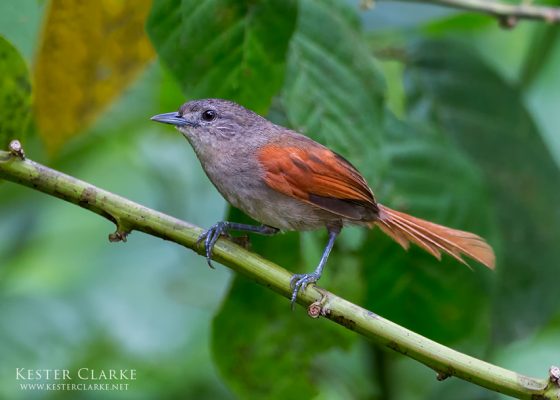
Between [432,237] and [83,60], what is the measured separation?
4.28 feet

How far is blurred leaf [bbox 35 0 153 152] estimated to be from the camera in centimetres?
295

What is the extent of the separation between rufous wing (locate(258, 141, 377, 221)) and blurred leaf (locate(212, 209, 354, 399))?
15 cm

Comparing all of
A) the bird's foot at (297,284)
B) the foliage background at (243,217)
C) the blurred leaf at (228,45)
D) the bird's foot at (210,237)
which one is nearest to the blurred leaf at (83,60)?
the foliage background at (243,217)

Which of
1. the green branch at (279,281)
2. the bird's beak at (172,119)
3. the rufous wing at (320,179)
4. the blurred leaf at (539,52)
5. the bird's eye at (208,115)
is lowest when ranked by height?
the green branch at (279,281)

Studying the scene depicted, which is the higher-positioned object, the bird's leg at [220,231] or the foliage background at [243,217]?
the foliage background at [243,217]

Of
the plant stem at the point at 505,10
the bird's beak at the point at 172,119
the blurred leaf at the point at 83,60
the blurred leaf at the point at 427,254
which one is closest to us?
the blurred leaf at the point at 83,60

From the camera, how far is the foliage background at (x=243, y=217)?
2.55m

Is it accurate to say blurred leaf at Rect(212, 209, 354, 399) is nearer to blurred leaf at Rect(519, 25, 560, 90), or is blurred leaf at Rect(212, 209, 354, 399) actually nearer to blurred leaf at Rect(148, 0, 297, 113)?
blurred leaf at Rect(148, 0, 297, 113)

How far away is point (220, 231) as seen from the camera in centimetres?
250

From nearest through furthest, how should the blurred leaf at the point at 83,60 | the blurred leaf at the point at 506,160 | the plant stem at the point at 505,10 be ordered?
A: the blurred leaf at the point at 83,60, the plant stem at the point at 505,10, the blurred leaf at the point at 506,160

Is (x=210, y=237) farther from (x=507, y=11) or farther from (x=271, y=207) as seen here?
(x=507, y=11)

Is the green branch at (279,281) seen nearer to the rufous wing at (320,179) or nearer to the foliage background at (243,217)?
the foliage background at (243,217)

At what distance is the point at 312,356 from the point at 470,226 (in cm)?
73

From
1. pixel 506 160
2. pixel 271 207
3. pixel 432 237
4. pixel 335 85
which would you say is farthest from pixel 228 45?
pixel 506 160
